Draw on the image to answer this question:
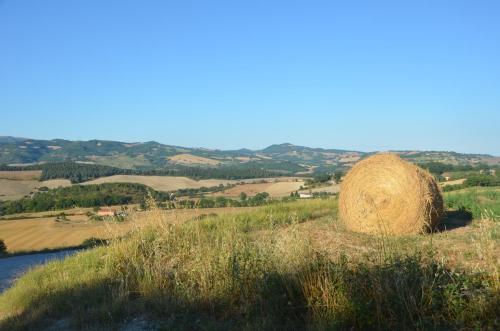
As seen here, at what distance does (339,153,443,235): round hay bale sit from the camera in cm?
1157

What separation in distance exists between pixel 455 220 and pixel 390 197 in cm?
281

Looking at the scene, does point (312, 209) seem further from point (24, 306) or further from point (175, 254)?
point (24, 306)

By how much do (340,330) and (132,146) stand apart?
20110cm

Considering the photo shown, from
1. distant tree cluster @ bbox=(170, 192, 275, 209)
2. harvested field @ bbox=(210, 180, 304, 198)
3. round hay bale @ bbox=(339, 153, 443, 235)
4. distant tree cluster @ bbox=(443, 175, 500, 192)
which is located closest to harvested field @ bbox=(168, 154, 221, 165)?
harvested field @ bbox=(210, 180, 304, 198)

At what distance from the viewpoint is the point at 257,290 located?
18.9ft

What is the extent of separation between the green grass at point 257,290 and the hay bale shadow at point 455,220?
6627 mm

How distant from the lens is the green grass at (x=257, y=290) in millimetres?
4660

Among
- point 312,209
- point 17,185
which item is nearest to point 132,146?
point 17,185

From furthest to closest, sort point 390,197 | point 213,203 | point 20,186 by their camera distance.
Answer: point 20,186
point 213,203
point 390,197

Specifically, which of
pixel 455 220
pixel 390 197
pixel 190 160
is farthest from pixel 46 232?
pixel 190 160

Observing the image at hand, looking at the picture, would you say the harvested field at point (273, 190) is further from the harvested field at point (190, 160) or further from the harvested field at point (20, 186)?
the harvested field at point (190, 160)

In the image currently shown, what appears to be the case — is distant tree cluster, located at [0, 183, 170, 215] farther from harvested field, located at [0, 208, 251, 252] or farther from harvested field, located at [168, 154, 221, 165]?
harvested field, located at [168, 154, 221, 165]

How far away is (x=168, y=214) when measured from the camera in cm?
962

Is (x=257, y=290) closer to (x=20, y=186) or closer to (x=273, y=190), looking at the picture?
(x=273, y=190)
